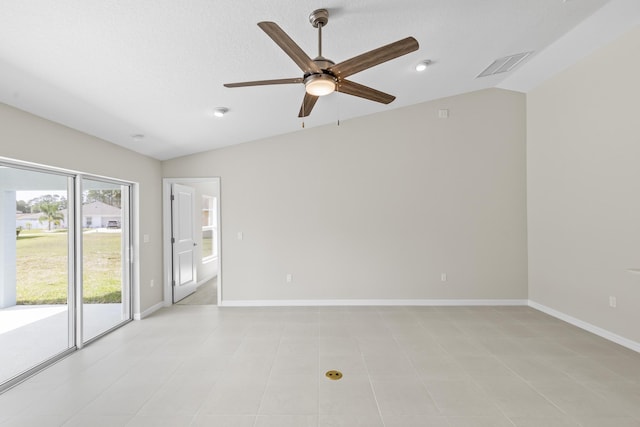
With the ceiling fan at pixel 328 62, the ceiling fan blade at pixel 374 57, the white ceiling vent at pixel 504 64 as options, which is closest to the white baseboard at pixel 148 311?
the ceiling fan at pixel 328 62

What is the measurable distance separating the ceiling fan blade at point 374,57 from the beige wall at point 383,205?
2.82 metres

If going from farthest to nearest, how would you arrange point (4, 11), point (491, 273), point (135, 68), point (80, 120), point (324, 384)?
point (491, 273) < point (80, 120) < point (324, 384) < point (135, 68) < point (4, 11)

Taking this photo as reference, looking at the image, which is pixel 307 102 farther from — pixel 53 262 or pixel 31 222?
pixel 53 262

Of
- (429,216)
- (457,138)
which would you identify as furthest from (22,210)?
(457,138)

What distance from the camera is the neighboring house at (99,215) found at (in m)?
3.26

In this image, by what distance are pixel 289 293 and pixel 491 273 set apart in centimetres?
324

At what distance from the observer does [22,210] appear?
8.43 ft

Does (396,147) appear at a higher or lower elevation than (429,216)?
higher

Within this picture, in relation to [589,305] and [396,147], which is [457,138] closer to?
[396,147]

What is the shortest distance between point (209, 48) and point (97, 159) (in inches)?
85.8

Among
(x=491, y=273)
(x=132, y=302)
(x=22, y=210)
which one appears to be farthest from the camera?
(x=491, y=273)

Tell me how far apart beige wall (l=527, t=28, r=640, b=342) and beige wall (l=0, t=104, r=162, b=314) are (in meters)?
5.89

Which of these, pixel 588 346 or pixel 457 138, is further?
pixel 457 138

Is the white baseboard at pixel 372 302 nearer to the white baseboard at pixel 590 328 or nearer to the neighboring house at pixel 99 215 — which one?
the white baseboard at pixel 590 328
